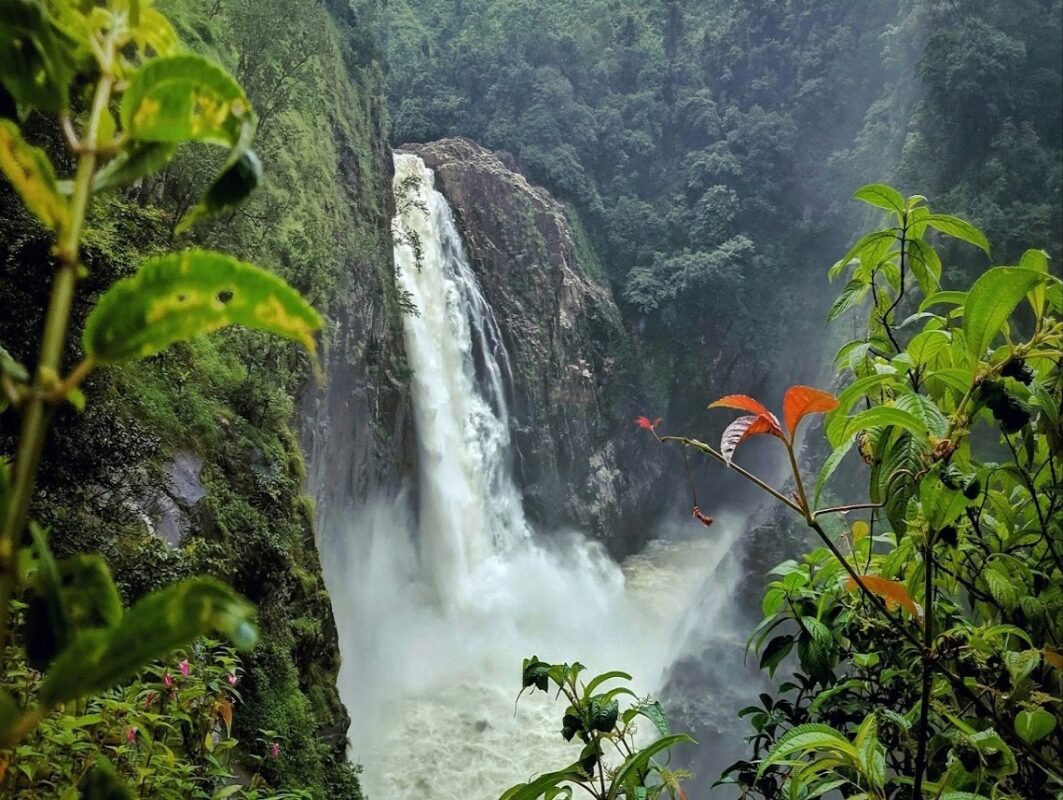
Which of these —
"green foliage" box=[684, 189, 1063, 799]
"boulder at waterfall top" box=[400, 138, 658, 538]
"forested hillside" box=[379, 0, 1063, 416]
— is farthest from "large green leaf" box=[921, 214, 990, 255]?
"forested hillside" box=[379, 0, 1063, 416]

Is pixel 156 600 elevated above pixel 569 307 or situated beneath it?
situated beneath

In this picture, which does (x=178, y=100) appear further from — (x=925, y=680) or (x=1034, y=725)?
(x=1034, y=725)

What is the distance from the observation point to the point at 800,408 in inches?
32.5

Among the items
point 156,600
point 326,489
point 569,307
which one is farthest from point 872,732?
point 569,307

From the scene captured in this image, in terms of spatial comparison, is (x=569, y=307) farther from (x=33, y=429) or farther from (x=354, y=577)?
(x=33, y=429)

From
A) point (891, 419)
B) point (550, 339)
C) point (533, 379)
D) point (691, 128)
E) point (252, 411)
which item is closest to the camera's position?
point (891, 419)

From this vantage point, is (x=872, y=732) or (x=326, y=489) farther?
(x=326, y=489)

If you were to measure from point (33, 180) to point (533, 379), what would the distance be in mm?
11823

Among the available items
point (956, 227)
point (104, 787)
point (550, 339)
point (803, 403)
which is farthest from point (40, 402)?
point (550, 339)

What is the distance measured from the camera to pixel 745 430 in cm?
87

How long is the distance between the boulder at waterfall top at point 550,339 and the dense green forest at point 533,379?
114mm

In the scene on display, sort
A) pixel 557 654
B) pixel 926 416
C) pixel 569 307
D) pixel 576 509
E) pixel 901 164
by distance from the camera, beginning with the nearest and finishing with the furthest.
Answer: pixel 926 416, pixel 557 654, pixel 901 164, pixel 576 509, pixel 569 307

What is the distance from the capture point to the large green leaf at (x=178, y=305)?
0.34m

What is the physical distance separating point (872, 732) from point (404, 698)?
25.5 ft
